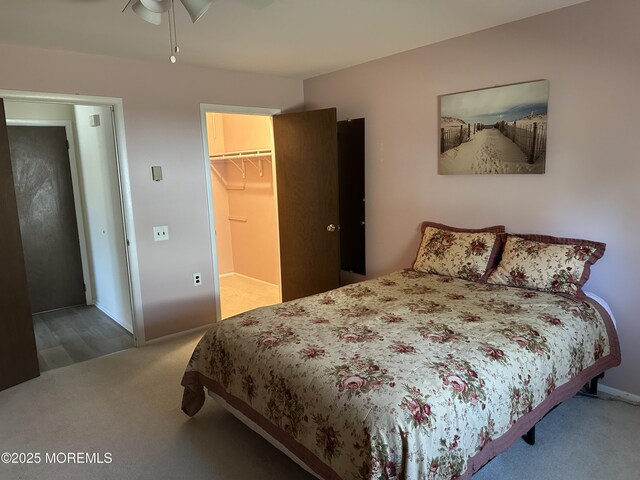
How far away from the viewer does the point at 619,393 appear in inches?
104

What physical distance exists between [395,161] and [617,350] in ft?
6.75

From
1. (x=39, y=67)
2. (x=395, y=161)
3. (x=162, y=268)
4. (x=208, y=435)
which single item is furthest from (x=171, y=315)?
(x=395, y=161)

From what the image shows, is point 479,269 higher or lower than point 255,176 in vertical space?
lower

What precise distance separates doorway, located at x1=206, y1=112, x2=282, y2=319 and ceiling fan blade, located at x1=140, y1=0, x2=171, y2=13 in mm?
2866

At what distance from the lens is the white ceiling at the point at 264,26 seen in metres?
2.36

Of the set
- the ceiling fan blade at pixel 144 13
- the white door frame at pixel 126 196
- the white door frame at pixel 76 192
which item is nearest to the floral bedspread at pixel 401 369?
the white door frame at pixel 126 196

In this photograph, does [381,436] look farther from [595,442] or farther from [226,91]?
[226,91]

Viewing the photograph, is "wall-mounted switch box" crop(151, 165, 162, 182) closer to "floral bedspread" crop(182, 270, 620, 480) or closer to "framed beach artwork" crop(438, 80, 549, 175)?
"floral bedspread" crop(182, 270, 620, 480)

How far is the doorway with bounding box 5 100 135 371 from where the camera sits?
392cm

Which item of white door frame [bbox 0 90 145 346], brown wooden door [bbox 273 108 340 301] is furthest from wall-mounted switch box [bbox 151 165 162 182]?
brown wooden door [bbox 273 108 340 301]

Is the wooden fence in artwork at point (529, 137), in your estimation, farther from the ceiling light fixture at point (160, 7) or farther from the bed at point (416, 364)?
the ceiling light fixture at point (160, 7)

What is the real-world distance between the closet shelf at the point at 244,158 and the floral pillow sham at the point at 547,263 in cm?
297

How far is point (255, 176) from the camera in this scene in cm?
537

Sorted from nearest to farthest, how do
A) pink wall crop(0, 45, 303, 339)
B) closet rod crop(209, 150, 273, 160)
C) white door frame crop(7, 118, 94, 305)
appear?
pink wall crop(0, 45, 303, 339), white door frame crop(7, 118, 94, 305), closet rod crop(209, 150, 273, 160)
